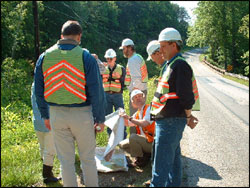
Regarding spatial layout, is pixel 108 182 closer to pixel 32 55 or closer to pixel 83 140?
pixel 83 140

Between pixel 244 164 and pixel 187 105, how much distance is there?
0.78 m

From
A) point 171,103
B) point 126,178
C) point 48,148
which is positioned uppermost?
point 171,103

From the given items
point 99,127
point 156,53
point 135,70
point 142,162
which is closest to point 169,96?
point 99,127

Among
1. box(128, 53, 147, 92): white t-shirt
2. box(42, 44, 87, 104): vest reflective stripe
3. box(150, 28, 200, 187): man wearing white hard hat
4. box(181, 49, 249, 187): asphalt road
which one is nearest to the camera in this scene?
box(181, 49, 249, 187): asphalt road

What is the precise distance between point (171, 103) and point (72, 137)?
1.21 m

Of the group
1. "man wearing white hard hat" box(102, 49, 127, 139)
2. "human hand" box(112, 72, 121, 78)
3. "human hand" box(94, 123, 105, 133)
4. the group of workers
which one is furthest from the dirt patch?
"human hand" box(112, 72, 121, 78)

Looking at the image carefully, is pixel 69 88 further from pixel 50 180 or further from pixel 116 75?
pixel 116 75

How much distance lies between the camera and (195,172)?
14.2 feet

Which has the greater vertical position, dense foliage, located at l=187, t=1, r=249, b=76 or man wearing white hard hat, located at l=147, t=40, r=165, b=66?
dense foliage, located at l=187, t=1, r=249, b=76

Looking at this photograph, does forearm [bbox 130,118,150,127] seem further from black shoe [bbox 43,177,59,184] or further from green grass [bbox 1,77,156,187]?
black shoe [bbox 43,177,59,184]

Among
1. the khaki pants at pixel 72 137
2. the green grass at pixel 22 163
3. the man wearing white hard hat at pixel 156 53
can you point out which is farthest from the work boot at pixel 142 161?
the man wearing white hard hat at pixel 156 53

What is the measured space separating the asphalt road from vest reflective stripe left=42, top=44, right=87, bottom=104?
153cm

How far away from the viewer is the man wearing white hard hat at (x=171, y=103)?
3.00 meters

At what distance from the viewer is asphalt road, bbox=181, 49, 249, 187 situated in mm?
2771
